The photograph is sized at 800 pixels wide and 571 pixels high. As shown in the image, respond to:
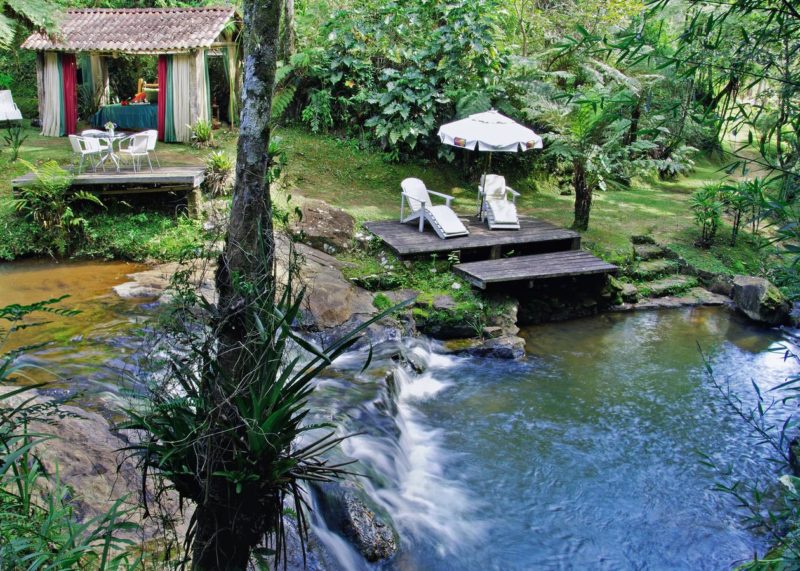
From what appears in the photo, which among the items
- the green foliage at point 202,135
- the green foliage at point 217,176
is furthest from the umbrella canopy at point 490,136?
the green foliage at point 202,135

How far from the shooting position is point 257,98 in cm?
368

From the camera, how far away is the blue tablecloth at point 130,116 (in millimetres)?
16062

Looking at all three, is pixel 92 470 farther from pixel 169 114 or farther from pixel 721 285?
pixel 169 114

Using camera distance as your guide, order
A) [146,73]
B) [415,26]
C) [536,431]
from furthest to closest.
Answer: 1. [146,73]
2. [415,26]
3. [536,431]

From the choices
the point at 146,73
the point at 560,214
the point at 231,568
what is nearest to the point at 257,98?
the point at 231,568

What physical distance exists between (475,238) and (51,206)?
22.3 ft

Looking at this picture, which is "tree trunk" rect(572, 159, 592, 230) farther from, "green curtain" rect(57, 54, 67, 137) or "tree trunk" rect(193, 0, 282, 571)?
"green curtain" rect(57, 54, 67, 137)

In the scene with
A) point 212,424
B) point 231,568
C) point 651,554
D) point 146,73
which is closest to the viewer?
point 212,424

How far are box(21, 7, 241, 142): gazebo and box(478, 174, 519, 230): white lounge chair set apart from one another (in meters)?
6.47

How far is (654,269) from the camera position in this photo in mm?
12250

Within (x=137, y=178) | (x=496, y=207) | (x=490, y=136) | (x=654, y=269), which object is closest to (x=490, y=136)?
(x=490, y=136)

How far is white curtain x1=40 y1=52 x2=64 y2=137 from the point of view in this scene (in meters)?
15.2

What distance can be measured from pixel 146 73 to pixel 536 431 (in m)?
16.8

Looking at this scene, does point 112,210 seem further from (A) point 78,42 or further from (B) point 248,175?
(B) point 248,175
